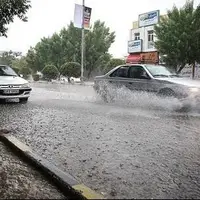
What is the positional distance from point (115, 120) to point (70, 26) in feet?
150

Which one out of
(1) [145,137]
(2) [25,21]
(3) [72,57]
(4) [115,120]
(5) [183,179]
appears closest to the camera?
(5) [183,179]

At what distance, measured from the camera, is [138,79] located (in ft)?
39.9

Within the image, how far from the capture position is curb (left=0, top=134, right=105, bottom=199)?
3.67 metres

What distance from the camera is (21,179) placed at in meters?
4.38

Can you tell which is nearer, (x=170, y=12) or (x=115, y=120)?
(x=115, y=120)

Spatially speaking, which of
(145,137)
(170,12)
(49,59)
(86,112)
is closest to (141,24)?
(170,12)

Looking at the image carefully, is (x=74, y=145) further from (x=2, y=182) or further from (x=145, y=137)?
(x=2, y=182)

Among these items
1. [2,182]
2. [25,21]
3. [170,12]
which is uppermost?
[170,12]

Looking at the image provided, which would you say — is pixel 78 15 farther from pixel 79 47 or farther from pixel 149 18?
pixel 79 47

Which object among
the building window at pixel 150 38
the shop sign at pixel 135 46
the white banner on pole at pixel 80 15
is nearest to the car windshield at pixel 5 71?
the white banner on pole at pixel 80 15

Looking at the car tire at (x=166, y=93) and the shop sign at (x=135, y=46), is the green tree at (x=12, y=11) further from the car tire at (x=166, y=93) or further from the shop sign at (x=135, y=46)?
the shop sign at (x=135, y=46)

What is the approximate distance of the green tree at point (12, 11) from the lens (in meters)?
12.0

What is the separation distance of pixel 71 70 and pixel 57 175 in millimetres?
34969

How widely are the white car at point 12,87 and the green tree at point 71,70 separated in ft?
82.4
